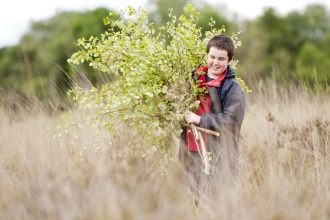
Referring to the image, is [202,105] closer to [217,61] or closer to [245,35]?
[217,61]

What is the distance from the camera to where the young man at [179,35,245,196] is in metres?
3.30

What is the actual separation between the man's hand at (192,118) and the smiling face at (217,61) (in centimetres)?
39

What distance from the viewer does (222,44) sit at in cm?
336

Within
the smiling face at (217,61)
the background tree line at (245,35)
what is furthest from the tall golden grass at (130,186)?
the background tree line at (245,35)

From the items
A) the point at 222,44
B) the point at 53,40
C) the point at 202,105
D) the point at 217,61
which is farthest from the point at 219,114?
the point at 53,40

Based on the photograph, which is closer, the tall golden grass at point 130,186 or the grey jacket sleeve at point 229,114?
the tall golden grass at point 130,186

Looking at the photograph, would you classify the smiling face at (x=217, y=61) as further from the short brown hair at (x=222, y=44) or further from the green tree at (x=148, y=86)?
the green tree at (x=148, y=86)

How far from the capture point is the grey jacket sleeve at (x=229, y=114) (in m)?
3.29

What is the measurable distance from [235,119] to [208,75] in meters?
0.44

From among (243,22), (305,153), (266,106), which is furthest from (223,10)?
Answer: (305,153)

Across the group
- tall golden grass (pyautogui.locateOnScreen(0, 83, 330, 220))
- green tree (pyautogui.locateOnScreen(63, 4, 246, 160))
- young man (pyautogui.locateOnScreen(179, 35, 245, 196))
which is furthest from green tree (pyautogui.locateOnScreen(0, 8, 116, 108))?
young man (pyautogui.locateOnScreen(179, 35, 245, 196))

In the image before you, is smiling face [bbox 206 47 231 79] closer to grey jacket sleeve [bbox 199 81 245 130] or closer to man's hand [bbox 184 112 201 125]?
grey jacket sleeve [bbox 199 81 245 130]

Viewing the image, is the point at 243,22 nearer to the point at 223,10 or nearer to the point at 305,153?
the point at 223,10

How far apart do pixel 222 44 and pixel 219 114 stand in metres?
0.56
